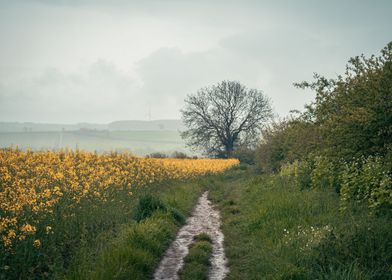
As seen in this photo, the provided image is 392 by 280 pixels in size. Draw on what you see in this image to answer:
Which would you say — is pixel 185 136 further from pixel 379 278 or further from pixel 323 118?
pixel 379 278

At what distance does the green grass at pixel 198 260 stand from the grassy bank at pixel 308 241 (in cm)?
58

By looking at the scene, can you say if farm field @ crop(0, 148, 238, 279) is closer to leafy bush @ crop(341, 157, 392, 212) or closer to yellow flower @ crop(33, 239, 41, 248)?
yellow flower @ crop(33, 239, 41, 248)

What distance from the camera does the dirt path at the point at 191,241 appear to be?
949 cm

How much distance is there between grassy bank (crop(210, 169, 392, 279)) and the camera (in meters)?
8.00

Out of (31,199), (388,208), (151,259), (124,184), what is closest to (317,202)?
(388,208)

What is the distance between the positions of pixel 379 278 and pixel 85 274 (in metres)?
5.54

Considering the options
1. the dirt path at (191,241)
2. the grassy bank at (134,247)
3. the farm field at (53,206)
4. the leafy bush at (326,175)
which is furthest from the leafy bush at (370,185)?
the farm field at (53,206)

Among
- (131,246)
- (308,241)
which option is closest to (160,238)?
(131,246)

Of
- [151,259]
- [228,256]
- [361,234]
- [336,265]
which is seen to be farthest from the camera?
[228,256]

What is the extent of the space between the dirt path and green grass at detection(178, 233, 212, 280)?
0.13 meters

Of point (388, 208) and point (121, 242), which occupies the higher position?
point (388, 208)

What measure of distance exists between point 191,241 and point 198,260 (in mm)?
2198

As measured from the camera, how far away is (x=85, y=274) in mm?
7922

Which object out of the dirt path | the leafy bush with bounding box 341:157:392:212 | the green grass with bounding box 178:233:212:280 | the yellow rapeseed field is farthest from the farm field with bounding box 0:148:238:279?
the leafy bush with bounding box 341:157:392:212
